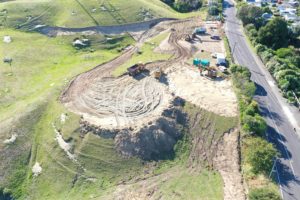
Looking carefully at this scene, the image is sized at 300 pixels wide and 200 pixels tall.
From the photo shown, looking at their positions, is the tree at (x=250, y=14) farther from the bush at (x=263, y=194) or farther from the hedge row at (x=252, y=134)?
the bush at (x=263, y=194)

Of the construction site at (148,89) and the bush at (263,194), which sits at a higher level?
the bush at (263,194)

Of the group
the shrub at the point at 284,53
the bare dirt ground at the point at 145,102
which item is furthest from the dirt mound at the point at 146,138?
the shrub at the point at 284,53

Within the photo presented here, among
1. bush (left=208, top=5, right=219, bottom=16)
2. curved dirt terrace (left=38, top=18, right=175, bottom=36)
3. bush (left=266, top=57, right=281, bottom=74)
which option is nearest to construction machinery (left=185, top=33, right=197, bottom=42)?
curved dirt terrace (left=38, top=18, right=175, bottom=36)

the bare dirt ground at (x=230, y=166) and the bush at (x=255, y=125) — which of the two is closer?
the bare dirt ground at (x=230, y=166)

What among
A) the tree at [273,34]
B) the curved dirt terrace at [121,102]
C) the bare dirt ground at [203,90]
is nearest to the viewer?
the curved dirt terrace at [121,102]

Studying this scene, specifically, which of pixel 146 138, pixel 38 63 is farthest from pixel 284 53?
pixel 38 63

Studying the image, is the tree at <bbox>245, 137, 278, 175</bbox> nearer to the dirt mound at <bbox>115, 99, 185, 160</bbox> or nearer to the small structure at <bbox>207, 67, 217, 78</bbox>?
the dirt mound at <bbox>115, 99, 185, 160</bbox>

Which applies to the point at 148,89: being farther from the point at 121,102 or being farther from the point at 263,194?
the point at 263,194
